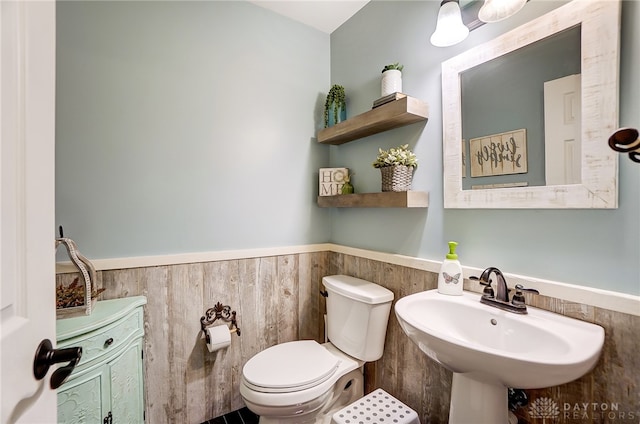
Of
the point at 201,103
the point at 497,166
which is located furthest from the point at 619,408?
the point at 201,103

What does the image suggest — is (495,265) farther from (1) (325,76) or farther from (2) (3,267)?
(1) (325,76)

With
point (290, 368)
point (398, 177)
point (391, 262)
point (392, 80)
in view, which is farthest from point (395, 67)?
point (290, 368)

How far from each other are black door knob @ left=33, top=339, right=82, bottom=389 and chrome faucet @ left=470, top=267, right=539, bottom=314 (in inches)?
47.6

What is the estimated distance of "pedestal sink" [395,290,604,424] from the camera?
0.73 metres

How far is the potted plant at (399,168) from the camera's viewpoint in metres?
1.42

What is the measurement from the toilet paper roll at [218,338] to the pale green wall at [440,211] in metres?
0.91

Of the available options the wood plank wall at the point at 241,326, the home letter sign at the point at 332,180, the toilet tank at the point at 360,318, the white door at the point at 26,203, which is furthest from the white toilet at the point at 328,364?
the white door at the point at 26,203

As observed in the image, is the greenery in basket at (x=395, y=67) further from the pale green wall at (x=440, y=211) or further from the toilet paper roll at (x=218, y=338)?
the toilet paper roll at (x=218, y=338)

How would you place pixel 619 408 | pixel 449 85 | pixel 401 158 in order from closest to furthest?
pixel 619 408
pixel 449 85
pixel 401 158

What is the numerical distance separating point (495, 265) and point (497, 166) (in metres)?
0.40

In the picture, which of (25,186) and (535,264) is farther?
(535,264)

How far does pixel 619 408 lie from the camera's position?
0.85 m

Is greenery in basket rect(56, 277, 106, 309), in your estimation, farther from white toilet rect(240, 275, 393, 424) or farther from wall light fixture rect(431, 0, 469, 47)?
wall light fixture rect(431, 0, 469, 47)

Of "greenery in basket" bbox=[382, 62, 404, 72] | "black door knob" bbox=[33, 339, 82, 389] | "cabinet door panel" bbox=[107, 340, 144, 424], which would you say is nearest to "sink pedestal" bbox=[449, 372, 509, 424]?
"black door knob" bbox=[33, 339, 82, 389]
